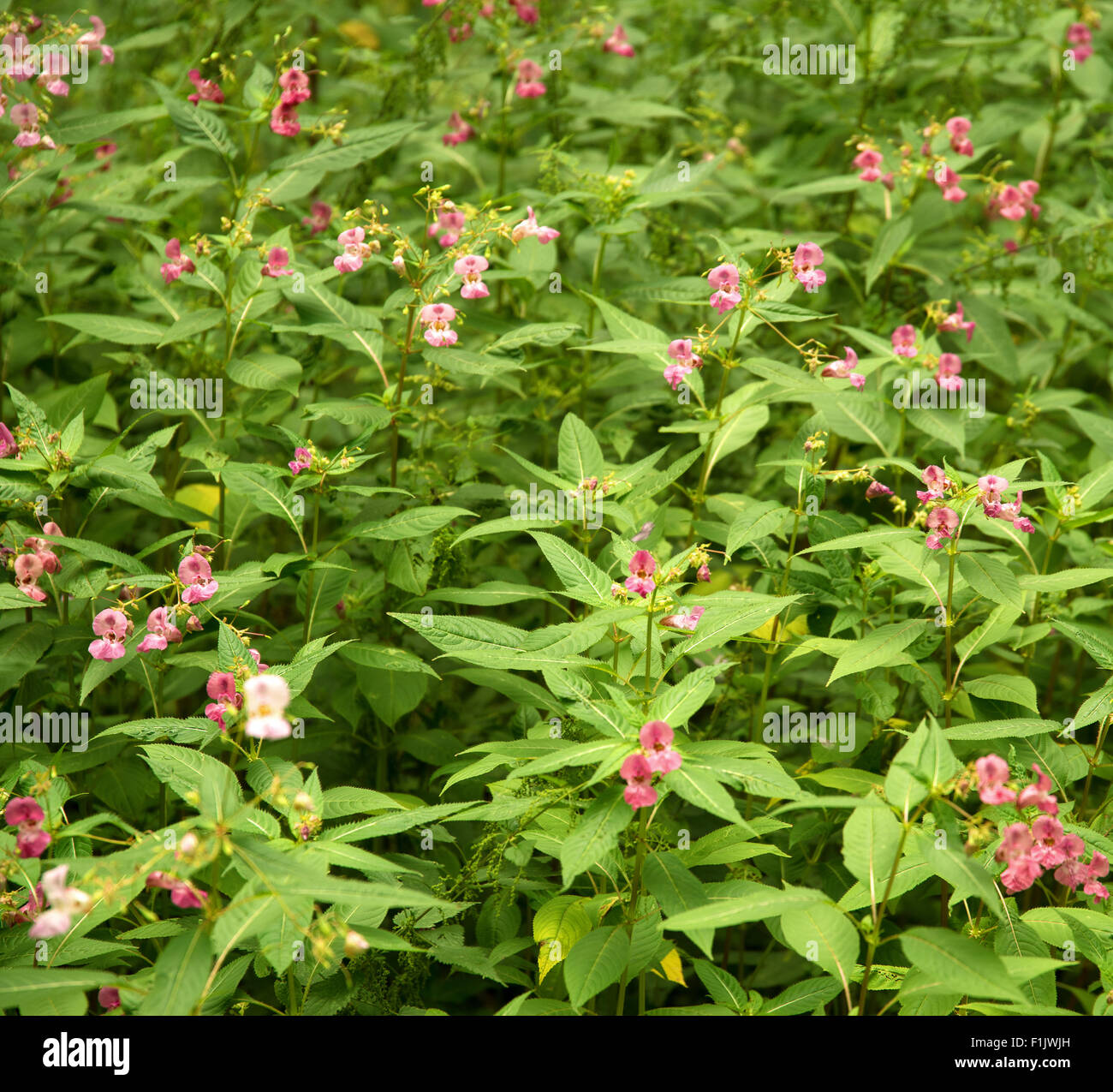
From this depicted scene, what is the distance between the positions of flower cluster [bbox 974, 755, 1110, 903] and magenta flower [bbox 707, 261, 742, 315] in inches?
56.6

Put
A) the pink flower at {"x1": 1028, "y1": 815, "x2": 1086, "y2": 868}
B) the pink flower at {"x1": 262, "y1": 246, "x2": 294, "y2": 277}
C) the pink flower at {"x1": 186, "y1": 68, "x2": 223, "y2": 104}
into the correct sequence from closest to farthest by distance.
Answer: the pink flower at {"x1": 1028, "y1": 815, "x2": 1086, "y2": 868} < the pink flower at {"x1": 262, "y1": 246, "x2": 294, "y2": 277} < the pink flower at {"x1": 186, "y1": 68, "x2": 223, "y2": 104}

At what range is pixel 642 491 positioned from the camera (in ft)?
10.2

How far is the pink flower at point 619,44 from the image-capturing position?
4.83 m

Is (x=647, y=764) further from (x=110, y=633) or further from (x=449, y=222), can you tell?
(x=449, y=222)

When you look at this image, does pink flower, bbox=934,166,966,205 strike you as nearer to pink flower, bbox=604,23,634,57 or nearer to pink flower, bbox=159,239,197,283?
pink flower, bbox=604,23,634,57

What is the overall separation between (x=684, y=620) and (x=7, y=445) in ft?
6.39

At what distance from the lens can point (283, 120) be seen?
3.64 metres

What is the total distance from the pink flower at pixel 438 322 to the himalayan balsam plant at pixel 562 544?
0.05ft

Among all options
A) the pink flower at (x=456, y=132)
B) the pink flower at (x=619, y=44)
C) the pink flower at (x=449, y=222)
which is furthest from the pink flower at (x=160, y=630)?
the pink flower at (x=619, y=44)

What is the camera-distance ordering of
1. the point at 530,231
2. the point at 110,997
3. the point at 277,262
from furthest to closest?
1. the point at 277,262
2. the point at 530,231
3. the point at 110,997

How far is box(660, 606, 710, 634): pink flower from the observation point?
244 cm

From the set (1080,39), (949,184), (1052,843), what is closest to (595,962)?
(1052,843)

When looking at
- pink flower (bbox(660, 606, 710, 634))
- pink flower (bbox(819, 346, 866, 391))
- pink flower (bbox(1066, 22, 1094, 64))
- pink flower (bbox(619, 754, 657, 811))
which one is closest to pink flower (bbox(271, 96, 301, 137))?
pink flower (bbox(819, 346, 866, 391))

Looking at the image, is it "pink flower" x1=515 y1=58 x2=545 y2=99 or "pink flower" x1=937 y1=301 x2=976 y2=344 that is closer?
"pink flower" x1=937 y1=301 x2=976 y2=344
